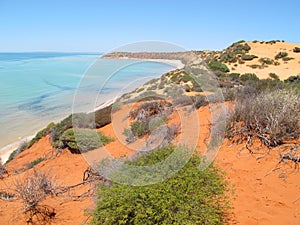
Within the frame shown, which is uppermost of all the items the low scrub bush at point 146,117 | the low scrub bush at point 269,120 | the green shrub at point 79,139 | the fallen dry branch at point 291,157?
the low scrub bush at point 269,120

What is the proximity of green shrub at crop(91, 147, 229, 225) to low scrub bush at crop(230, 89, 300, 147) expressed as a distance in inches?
115

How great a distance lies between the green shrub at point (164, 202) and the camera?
3107mm

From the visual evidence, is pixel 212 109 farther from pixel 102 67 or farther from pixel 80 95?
pixel 80 95

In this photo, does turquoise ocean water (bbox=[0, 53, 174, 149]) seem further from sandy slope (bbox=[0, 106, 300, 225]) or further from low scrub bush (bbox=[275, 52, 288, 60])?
low scrub bush (bbox=[275, 52, 288, 60])

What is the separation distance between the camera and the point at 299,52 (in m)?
31.0

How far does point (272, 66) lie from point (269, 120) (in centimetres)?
2401

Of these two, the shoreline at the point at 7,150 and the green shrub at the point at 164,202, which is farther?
the shoreline at the point at 7,150

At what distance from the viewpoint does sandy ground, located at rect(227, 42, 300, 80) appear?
22.8 m

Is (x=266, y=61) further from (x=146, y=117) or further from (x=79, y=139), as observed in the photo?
(x=79, y=139)

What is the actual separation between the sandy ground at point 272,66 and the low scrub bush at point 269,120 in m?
16.0

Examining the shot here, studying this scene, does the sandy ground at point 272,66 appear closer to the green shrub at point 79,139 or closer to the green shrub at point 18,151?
the green shrub at point 79,139

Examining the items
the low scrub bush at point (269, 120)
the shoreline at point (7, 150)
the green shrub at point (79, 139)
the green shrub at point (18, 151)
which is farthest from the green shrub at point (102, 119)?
the low scrub bush at point (269, 120)

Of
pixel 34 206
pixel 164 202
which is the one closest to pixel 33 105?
pixel 34 206

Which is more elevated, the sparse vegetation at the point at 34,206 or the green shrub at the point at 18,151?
the sparse vegetation at the point at 34,206
